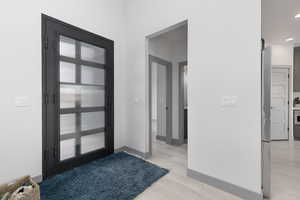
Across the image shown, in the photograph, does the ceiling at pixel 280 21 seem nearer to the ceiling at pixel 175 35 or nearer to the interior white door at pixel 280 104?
the interior white door at pixel 280 104

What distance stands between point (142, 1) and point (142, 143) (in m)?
2.86

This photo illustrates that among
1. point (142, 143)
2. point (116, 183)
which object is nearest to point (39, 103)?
point (116, 183)

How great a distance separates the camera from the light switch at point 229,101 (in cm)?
178

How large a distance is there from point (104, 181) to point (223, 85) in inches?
81.7

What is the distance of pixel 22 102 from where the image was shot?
1.91 m

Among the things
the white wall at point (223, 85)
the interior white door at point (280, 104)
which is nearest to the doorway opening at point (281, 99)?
the interior white door at point (280, 104)

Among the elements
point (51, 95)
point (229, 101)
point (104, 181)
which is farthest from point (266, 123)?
point (51, 95)

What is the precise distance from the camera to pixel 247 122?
1.70 m

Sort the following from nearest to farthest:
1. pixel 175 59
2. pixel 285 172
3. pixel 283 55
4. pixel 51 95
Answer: pixel 51 95, pixel 285 172, pixel 175 59, pixel 283 55

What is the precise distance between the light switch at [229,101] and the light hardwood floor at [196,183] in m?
1.10

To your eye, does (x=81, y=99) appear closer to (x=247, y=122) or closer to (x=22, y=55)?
(x=22, y=55)

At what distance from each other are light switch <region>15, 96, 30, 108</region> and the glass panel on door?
15.9 inches

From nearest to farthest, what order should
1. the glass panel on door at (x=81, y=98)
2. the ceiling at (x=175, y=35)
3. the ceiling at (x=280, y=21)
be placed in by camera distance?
the glass panel on door at (x=81, y=98)
the ceiling at (x=280, y=21)
the ceiling at (x=175, y=35)

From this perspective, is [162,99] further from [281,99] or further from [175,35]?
[281,99]
